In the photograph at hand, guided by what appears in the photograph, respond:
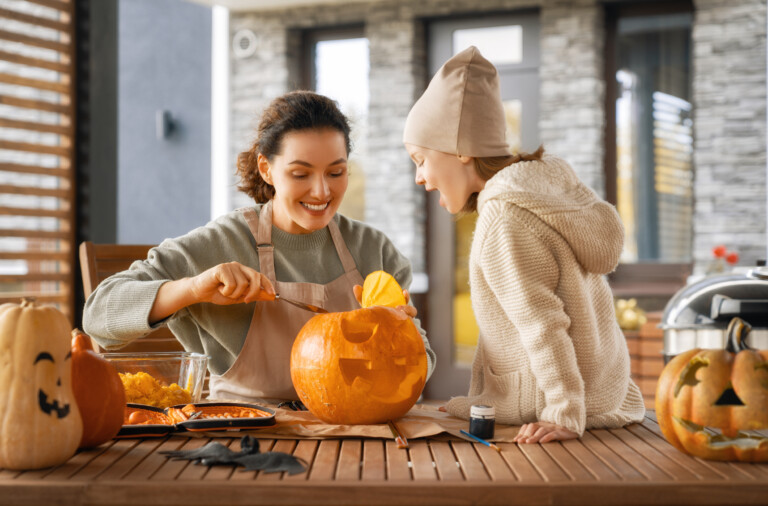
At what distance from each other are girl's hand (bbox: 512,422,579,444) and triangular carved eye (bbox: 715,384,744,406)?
0.27 meters

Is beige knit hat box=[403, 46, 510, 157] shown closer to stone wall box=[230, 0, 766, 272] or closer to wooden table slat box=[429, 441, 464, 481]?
wooden table slat box=[429, 441, 464, 481]

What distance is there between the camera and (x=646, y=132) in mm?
5457

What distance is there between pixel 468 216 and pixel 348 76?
154 centimetres

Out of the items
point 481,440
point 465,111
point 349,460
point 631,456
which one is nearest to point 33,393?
point 349,460

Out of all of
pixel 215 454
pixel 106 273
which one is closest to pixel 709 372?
pixel 215 454

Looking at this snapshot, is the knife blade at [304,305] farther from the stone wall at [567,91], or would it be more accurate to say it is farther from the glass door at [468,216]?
the glass door at [468,216]

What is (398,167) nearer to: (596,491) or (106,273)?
(106,273)

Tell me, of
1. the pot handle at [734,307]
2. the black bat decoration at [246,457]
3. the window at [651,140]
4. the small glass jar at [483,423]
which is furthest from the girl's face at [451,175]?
the window at [651,140]

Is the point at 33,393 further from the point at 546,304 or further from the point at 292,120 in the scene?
the point at 292,120

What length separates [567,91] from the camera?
548cm

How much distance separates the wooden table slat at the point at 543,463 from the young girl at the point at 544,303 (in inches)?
1.7

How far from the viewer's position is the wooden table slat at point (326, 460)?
3.67ft

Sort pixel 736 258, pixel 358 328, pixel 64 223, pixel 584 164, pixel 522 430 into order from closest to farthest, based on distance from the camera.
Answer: pixel 522 430 → pixel 358 328 → pixel 64 223 → pixel 736 258 → pixel 584 164

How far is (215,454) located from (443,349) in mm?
4945
